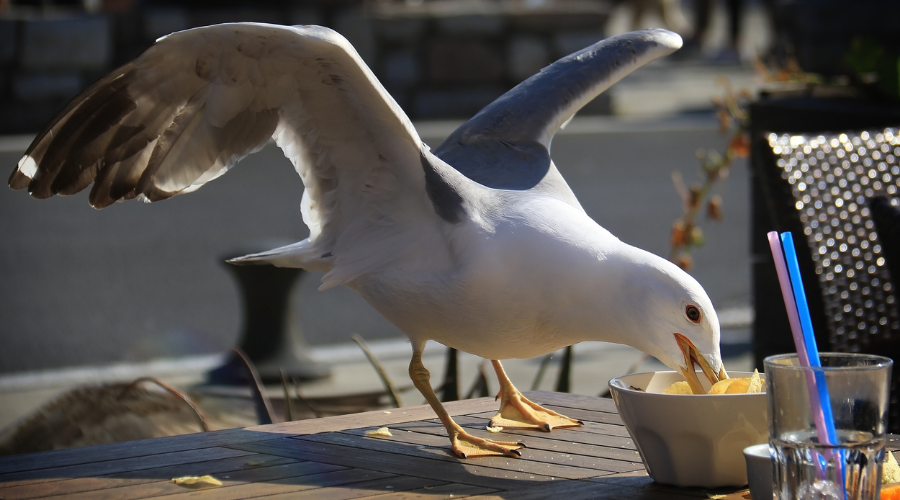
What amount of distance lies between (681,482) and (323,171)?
4.46 feet

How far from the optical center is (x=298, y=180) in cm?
1202

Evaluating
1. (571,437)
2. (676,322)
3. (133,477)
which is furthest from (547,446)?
(133,477)

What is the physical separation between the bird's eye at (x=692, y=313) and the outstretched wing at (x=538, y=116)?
2.27ft

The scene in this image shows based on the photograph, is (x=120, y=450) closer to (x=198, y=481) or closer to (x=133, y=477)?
(x=133, y=477)

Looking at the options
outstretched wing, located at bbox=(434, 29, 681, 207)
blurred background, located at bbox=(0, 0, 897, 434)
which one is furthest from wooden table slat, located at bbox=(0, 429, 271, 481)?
blurred background, located at bbox=(0, 0, 897, 434)

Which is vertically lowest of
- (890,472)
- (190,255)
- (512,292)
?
(190,255)

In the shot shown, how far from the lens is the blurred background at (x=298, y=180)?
6.56 metres

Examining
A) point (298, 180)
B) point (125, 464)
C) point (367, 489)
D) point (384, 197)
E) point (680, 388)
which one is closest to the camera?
point (367, 489)

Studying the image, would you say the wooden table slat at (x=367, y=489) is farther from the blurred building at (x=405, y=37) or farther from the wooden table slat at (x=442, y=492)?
the blurred building at (x=405, y=37)

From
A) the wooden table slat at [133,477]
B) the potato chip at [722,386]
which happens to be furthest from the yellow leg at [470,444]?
the potato chip at [722,386]

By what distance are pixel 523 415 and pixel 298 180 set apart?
9623 mm

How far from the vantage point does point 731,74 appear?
64.1ft

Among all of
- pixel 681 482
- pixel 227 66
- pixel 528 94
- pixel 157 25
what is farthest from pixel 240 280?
pixel 157 25

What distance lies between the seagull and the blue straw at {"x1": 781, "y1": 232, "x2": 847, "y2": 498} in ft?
2.00
